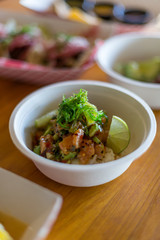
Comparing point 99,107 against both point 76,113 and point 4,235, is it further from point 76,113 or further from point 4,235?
point 4,235

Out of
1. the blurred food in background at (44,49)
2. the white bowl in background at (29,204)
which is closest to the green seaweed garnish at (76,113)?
the white bowl in background at (29,204)

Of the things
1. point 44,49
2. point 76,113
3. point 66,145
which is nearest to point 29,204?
point 66,145

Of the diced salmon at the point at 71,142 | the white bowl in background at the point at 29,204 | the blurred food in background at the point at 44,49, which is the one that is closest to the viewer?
the white bowl in background at the point at 29,204

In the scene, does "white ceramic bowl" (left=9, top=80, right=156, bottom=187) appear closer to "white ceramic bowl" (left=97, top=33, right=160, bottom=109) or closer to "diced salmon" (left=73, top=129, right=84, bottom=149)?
"diced salmon" (left=73, top=129, right=84, bottom=149)

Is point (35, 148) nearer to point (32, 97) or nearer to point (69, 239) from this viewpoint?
point (32, 97)

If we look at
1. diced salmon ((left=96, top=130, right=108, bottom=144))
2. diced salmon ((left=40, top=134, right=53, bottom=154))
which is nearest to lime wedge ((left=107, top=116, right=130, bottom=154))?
diced salmon ((left=96, top=130, right=108, bottom=144))

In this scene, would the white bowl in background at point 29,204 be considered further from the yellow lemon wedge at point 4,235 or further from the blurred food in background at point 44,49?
the blurred food in background at point 44,49
